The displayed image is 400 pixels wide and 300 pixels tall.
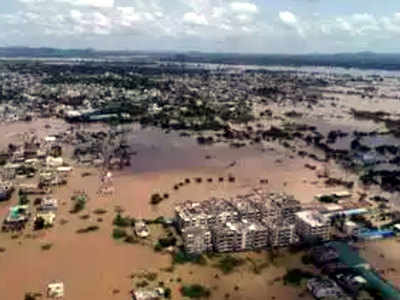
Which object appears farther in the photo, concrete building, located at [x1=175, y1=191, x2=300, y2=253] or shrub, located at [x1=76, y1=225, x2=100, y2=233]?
shrub, located at [x1=76, y1=225, x2=100, y2=233]

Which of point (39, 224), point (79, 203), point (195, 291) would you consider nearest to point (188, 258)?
point (195, 291)

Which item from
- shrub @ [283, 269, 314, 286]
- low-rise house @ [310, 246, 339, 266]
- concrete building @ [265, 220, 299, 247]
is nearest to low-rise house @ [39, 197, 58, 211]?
concrete building @ [265, 220, 299, 247]

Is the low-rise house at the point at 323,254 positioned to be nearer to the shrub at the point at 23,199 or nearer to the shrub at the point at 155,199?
the shrub at the point at 155,199

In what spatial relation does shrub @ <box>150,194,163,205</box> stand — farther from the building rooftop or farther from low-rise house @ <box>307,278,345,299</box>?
low-rise house @ <box>307,278,345,299</box>

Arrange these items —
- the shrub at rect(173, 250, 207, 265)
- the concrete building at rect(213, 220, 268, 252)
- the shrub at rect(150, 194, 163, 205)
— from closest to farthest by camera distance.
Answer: the shrub at rect(173, 250, 207, 265) < the concrete building at rect(213, 220, 268, 252) < the shrub at rect(150, 194, 163, 205)

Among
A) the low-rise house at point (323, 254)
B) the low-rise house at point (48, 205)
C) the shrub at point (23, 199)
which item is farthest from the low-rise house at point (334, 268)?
the shrub at point (23, 199)

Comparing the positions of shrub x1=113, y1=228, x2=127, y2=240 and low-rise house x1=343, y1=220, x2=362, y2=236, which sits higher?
low-rise house x1=343, y1=220, x2=362, y2=236

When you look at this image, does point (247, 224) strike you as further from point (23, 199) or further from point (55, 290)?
point (23, 199)
